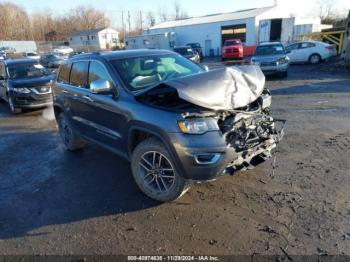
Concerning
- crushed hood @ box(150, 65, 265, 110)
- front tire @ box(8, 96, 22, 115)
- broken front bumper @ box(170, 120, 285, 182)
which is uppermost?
crushed hood @ box(150, 65, 265, 110)

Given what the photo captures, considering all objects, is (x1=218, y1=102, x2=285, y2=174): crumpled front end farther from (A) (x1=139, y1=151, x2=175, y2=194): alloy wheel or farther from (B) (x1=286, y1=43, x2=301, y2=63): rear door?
(B) (x1=286, y1=43, x2=301, y2=63): rear door

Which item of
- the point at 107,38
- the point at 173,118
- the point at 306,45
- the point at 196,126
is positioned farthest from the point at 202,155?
the point at 107,38

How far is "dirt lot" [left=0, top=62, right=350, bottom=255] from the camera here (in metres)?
3.12

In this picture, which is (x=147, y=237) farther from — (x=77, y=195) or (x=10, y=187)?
(x=10, y=187)

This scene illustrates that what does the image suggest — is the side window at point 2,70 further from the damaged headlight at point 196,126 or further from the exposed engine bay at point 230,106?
the damaged headlight at point 196,126

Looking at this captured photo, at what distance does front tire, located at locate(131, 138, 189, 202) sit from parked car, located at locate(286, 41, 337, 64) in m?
20.2

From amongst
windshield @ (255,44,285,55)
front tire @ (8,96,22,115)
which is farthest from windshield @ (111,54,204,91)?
windshield @ (255,44,285,55)

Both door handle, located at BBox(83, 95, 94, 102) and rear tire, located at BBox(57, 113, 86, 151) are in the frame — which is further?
rear tire, located at BBox(57, 113, 86, 151)

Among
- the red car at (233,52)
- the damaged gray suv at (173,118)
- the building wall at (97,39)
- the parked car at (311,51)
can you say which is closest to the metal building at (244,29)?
the red car at (233,52)

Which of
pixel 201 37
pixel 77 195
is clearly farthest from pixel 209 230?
pixel 201 37

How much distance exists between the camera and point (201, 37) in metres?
43.7

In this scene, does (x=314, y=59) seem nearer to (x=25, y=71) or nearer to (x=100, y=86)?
(x=25, y=71)

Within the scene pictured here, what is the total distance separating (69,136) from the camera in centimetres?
602

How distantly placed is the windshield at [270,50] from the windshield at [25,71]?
10.8 meters
